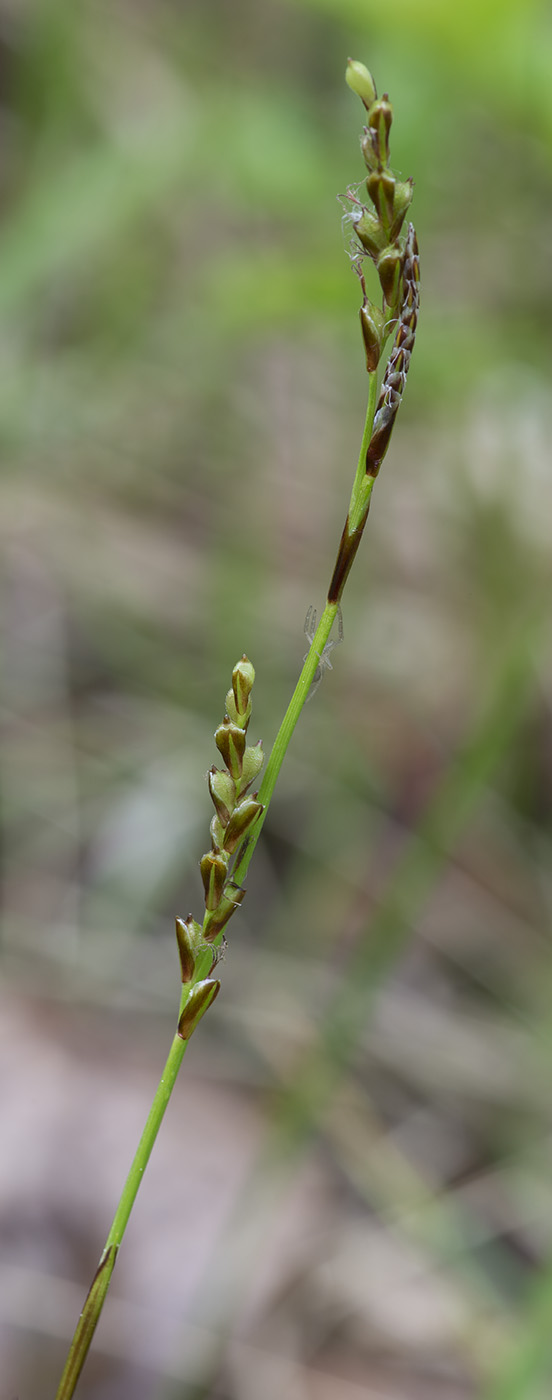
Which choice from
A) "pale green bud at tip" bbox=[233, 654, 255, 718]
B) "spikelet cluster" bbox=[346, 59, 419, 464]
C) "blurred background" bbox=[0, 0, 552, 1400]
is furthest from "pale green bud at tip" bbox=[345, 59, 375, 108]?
"blurred background" bbox=[0, 0, 552, 1400]

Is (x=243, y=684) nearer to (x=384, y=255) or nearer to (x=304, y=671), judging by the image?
(x=304, y=671)

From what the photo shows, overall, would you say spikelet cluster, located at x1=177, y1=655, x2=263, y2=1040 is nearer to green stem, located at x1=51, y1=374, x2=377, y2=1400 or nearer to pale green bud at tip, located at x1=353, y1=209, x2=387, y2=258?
green stem, located at x1=51, y1=374, x2=377, y2=1400

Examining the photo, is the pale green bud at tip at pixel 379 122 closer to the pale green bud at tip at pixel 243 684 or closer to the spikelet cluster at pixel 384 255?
the spikelet cluster at pixel 384 255

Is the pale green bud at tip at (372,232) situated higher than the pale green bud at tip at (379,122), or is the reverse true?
the pale green bud at tip at (379,122)

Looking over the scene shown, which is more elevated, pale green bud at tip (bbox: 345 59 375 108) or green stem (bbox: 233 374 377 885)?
pale green bud at tip (bbox: 345 59 375 108)

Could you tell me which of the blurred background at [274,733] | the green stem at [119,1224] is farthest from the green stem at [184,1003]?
the blurred background at [274,733]

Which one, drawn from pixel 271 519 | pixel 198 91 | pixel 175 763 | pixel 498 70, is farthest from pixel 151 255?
pixel 498 70

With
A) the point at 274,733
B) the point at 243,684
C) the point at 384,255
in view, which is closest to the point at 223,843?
the point at 243,684

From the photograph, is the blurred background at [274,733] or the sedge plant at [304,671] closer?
the sedge plant at [304,671]
